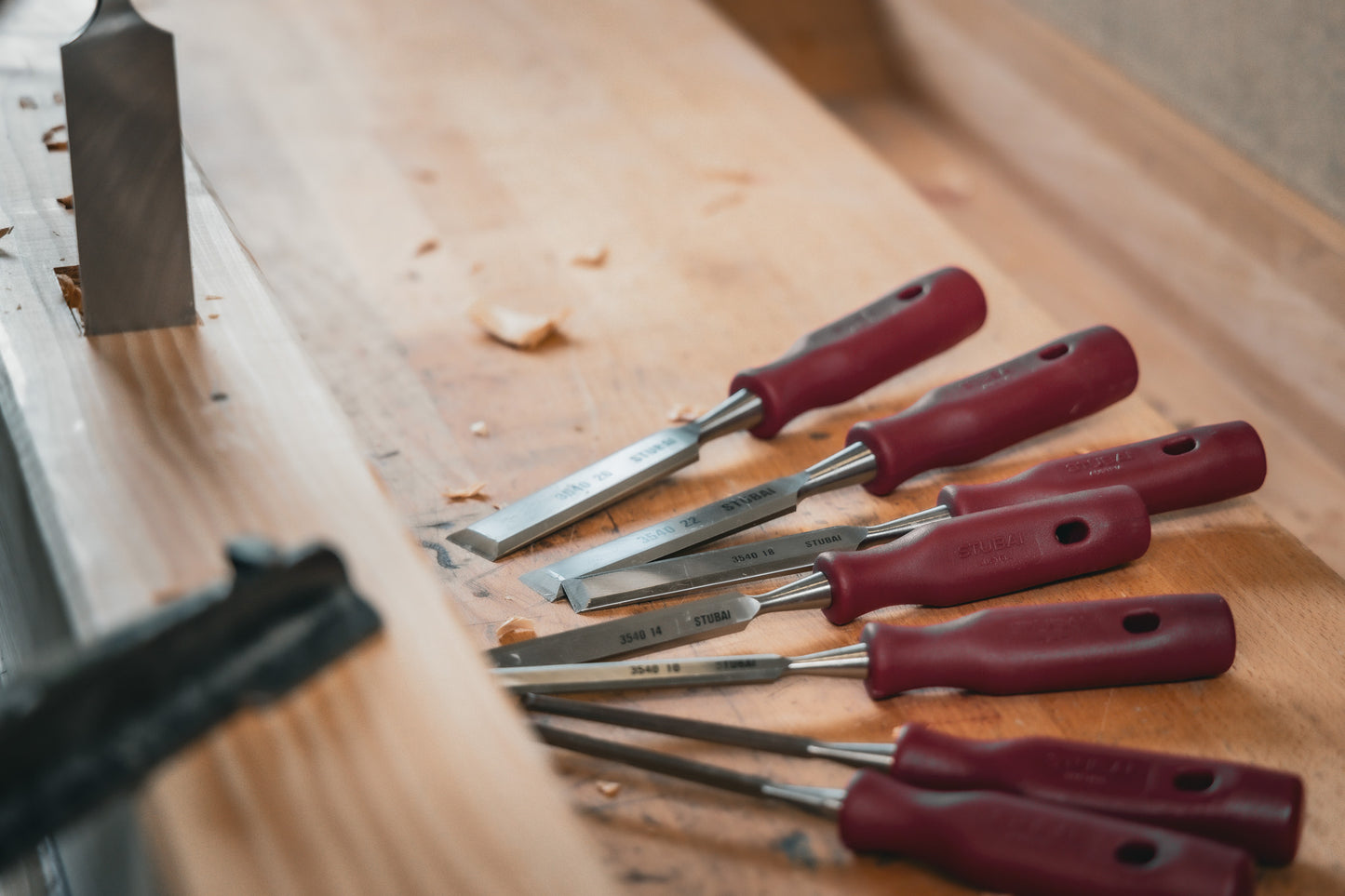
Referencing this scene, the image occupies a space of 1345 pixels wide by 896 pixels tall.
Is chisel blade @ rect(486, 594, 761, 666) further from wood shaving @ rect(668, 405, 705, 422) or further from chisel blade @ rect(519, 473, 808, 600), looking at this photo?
wood shaving @ rect(668, 405, 705, 422)

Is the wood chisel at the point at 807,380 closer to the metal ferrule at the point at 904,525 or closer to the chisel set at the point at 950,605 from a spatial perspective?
the chisel set at the point at 950,605

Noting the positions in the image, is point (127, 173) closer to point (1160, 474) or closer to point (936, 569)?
point (936, 569)

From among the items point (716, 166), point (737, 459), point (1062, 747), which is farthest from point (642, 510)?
point (716, 166)

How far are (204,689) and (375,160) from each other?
1.04m

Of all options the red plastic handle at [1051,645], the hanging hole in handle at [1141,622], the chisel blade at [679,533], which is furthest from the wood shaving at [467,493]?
the hanging hole in handle at [1141,622]

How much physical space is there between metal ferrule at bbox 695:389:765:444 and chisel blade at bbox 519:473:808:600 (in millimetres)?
79

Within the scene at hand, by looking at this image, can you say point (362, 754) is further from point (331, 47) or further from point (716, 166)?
point (331, 47)

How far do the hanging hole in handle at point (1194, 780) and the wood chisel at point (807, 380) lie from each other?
47 cm

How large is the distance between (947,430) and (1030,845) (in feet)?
1.37

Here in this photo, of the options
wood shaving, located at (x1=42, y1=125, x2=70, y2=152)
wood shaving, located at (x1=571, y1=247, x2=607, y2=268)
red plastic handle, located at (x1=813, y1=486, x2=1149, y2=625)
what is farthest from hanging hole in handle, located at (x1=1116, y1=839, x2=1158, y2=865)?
wood shaving, located at (x1=42, y1=125, x2=70, y2=152)

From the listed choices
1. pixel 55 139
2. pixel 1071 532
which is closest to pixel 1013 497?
pixel 1071 532

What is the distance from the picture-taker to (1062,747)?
0.72 m

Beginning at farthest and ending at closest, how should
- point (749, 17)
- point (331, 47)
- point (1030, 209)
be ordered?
point (749, 17), point (1030, 209), point (331, 47)

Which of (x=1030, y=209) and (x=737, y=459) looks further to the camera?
(x=1030, y=209)
